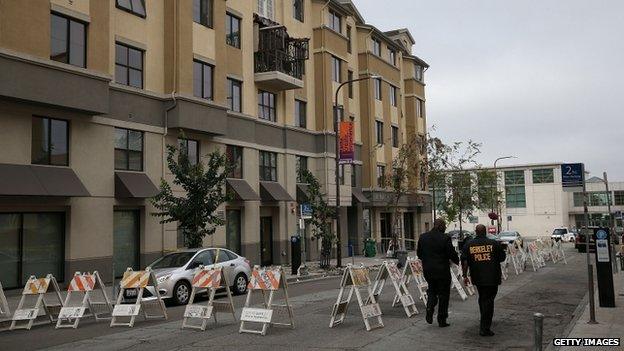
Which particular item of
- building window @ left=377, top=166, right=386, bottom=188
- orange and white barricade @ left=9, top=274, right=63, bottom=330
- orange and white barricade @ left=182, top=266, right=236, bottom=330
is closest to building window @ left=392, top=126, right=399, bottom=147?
building window @ left=377, top=166, right=386, bottom=188

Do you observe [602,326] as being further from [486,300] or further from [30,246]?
[30,246]

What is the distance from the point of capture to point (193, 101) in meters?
24.0

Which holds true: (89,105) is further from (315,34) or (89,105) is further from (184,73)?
(315,34)

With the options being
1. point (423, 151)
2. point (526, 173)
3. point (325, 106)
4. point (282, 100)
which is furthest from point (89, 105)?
point (526, 173)

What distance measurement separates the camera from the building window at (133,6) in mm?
Result: 22156

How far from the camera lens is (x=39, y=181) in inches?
707

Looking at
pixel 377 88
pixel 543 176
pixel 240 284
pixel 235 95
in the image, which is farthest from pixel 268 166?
pixel 543 176

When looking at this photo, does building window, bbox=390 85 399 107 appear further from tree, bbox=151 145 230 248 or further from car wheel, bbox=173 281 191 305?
car wheel, bbox=173 281 191 305

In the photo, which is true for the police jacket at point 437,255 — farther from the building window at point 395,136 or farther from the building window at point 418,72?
the building window at point 418,72

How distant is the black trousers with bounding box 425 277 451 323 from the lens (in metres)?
10.4

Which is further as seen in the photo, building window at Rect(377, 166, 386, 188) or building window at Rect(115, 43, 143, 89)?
building window at Rect(377, 166, 386, 188)

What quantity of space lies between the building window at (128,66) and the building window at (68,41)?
188 cm

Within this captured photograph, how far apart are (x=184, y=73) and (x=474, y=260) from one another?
1674 cm

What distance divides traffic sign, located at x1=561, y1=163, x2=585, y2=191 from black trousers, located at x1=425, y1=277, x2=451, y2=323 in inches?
142
